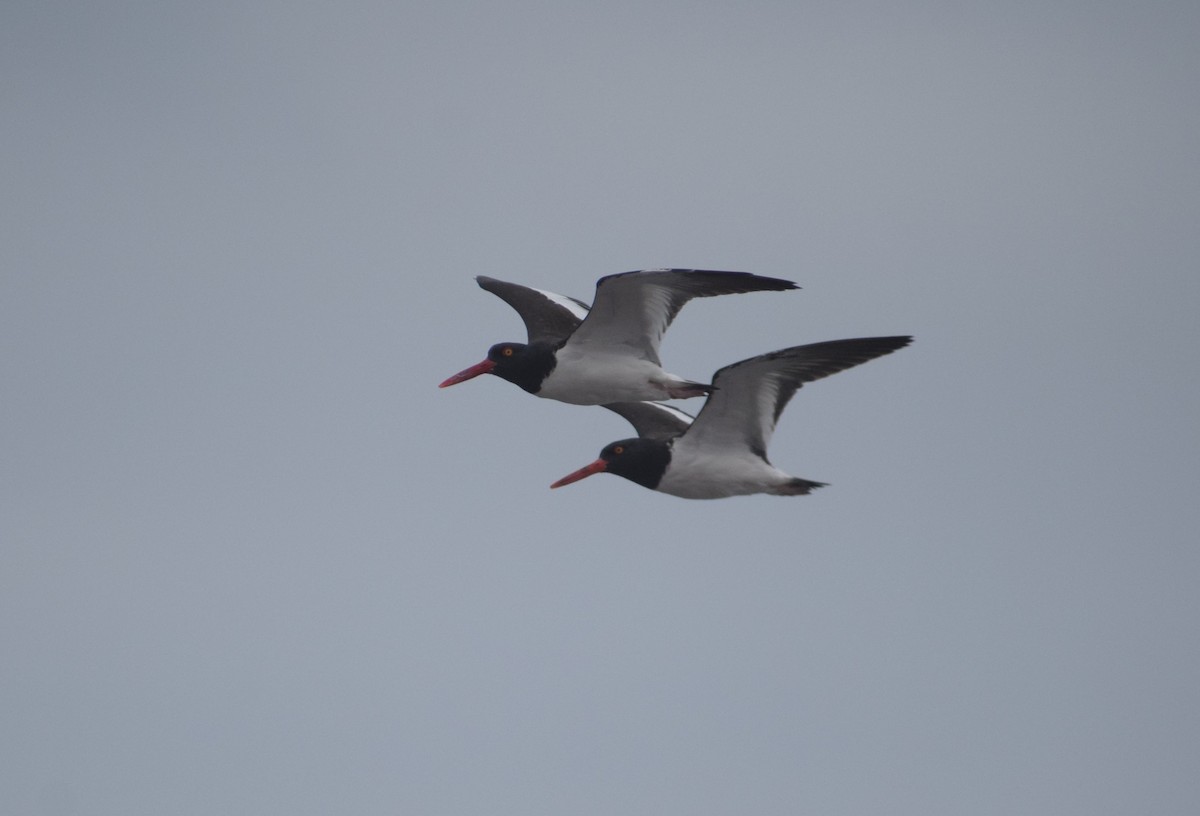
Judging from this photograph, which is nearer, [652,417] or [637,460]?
[637,460]

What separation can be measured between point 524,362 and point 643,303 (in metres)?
1.75

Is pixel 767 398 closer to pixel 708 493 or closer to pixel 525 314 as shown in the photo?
pixel 708 493

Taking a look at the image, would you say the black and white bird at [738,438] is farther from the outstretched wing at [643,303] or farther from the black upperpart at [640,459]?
the outstretched wing at [643,303]

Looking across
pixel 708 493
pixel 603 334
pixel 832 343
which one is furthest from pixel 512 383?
pixel 832 343

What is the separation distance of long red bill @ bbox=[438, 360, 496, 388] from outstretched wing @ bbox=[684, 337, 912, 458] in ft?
9.79

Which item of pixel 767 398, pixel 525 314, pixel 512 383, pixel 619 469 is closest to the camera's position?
pixel 767 398

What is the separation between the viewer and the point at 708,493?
54.2ft

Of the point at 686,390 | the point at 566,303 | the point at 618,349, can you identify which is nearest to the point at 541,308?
the point at 566,303

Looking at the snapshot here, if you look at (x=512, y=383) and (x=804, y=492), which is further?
(x=512, y=383)

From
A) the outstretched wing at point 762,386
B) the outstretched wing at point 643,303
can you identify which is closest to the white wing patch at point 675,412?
the outstretched wing at point 643,303

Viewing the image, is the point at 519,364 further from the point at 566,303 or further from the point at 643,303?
the point at 566,303

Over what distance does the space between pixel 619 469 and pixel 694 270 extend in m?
2.17

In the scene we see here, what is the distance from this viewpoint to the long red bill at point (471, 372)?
61.2ft

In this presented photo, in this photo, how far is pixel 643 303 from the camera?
17.1 m
